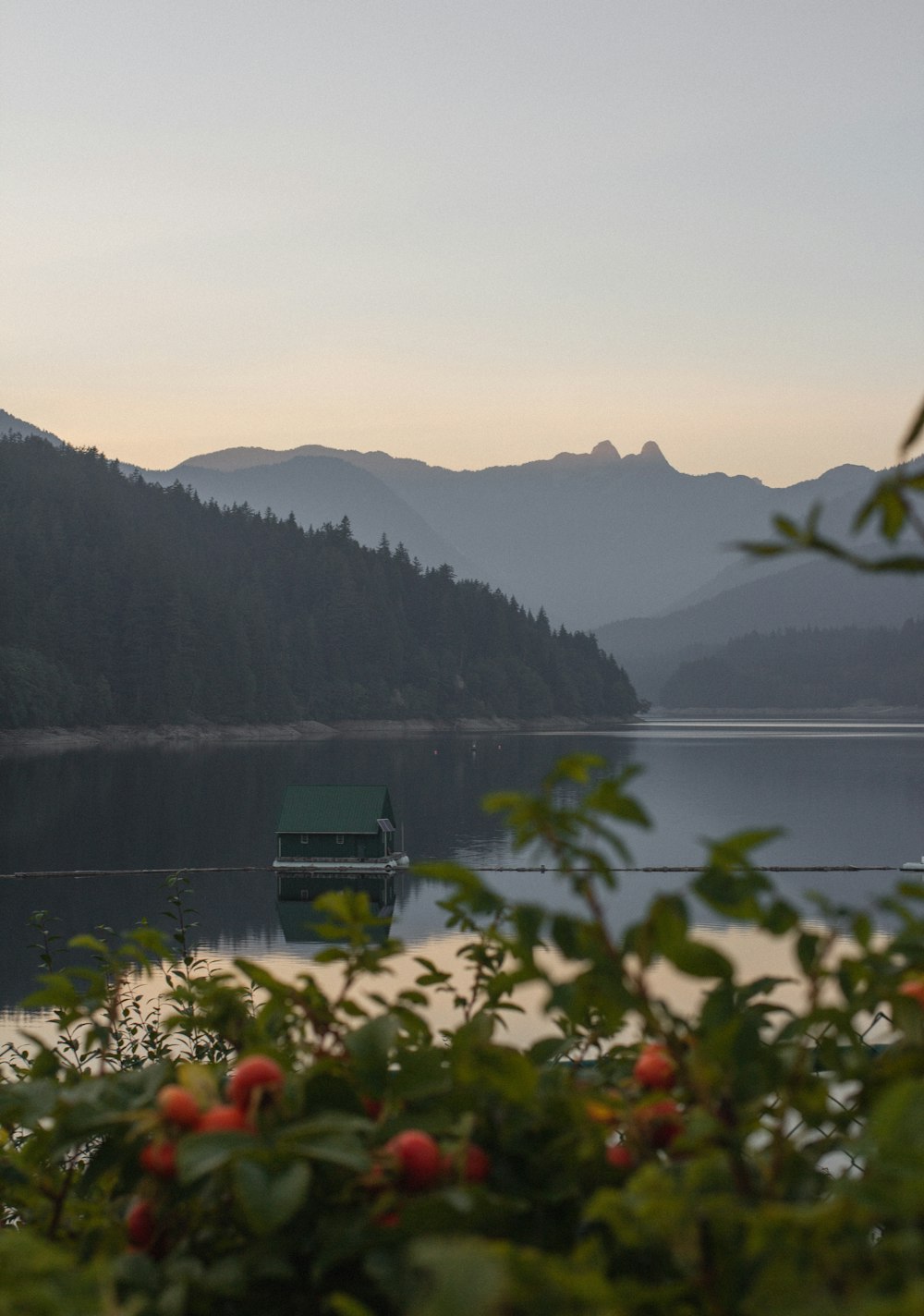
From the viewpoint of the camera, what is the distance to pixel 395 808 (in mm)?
58500

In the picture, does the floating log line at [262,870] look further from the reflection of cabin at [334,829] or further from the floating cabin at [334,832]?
the reflection of cabin at [334,829]

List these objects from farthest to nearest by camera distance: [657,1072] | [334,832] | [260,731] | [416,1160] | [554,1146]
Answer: [260,731], [334,832], [657,1072], [554,1146], [416,1160]

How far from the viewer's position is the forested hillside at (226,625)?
11806 centimetres

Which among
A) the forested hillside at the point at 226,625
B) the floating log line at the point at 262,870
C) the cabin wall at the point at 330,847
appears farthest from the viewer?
the forested hillside at the point at 226,625

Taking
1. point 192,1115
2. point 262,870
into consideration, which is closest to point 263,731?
point 262,870

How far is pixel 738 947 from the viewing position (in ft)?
88.3

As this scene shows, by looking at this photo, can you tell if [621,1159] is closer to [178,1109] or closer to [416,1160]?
[416,1160]

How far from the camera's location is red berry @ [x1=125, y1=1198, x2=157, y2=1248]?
133 centimetres

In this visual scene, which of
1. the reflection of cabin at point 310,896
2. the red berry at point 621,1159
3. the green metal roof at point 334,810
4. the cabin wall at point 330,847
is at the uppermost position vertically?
the red berry at point 621,1159

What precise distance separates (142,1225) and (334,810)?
1493 inches

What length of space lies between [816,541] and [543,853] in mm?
392

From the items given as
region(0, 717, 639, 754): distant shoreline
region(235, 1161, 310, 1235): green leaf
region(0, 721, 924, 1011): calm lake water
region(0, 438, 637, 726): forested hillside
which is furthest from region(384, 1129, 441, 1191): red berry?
region(0, 438, 637, 726): forested hillside

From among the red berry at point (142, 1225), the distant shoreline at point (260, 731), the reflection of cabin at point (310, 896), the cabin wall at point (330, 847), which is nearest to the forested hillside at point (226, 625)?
the distant shoreline at point (260, 731)

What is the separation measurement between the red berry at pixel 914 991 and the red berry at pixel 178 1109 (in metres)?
0.74
